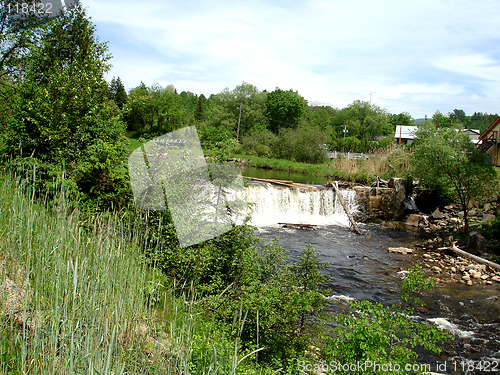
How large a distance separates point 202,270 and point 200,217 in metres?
0.81

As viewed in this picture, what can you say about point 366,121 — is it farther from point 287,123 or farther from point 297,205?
point 297,205

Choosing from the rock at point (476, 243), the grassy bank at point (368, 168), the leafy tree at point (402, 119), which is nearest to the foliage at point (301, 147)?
the grassy bank at point (368, 168)

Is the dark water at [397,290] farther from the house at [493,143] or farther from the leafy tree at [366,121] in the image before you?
the leafy tree at [366,121]

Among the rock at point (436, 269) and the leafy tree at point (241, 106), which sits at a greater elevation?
the leafy tree at point (241, 106)

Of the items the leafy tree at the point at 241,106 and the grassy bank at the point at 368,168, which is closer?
the grassy bank at the point at 368,168

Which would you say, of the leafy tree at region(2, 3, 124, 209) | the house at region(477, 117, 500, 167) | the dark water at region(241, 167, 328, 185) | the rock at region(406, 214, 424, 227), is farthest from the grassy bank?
the leafy tree at region(2, 3, 124, 209)

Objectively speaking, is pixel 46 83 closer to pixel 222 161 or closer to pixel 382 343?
pixel 222 161

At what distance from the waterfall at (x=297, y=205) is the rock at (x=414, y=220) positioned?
8.47 feet

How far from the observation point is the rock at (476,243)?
37.6ft

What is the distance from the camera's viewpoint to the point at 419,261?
37.0ft

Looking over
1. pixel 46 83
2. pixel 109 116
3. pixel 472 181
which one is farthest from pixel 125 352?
pixel 472 181

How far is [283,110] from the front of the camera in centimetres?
6044

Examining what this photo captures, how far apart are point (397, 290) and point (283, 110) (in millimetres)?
53846

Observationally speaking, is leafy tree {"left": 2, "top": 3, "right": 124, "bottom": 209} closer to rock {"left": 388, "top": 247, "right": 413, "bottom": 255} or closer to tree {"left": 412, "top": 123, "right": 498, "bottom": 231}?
rock {"left": 388, "top": 247, "right": 413, "bottom": 255}
